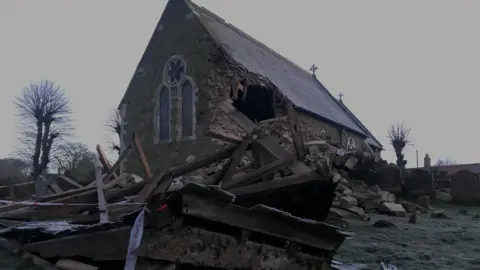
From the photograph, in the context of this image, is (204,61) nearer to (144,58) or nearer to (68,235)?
(144,58)

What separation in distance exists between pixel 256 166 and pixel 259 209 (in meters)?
1.76

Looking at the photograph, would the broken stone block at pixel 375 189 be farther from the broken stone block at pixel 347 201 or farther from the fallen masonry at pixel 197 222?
the fallen masonry at pixel 197 222

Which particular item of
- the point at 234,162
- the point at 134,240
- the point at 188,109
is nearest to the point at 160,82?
the point at 188,109

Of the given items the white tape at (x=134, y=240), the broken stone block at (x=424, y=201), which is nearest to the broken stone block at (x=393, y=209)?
the broken stone block at (x=424, y=201)

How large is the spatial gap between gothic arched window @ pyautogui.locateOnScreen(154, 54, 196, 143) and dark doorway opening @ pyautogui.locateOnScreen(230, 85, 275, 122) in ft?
5.98

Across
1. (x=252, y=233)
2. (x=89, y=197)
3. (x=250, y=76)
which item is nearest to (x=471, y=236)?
(x=252, y=233)

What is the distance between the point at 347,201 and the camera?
11859 mm

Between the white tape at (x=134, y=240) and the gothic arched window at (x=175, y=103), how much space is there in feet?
42.2

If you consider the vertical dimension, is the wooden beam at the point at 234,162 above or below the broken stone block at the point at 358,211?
above

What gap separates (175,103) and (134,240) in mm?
14029

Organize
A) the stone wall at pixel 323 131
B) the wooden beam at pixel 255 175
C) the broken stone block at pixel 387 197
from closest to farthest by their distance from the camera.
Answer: the wooden beam at pixel 255 175, the broken stone block at pixel 387 197, the stone wall at pixel 323 131

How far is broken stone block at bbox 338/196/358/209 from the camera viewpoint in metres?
11.7

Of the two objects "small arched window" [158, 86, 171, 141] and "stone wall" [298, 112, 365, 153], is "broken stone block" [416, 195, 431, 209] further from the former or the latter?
"small arched window" [158, 86, 171, 141]

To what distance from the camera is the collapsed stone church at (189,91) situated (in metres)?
16.8
